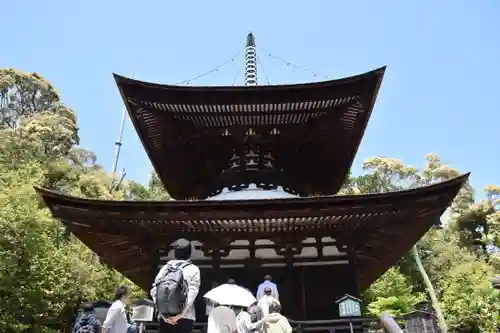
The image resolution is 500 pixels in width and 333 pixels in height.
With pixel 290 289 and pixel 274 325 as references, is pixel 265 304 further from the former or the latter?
pixel 290 289

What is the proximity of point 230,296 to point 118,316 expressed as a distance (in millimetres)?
1727

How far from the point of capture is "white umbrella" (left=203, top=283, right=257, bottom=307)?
250 inches

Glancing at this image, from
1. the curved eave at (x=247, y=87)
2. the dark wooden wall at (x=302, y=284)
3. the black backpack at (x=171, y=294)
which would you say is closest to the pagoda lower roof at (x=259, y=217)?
the dark wooden wall at (x=302, y=284)

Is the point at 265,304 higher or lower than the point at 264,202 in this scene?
lower

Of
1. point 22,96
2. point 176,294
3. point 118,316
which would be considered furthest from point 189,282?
point 22,96

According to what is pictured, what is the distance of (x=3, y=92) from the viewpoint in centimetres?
4141

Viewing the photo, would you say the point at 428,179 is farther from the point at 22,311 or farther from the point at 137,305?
the point at 137,305

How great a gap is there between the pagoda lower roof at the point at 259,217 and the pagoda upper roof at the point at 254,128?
2.38 meters

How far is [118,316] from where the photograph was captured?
5465 mm

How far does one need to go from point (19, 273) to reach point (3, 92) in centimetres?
3074

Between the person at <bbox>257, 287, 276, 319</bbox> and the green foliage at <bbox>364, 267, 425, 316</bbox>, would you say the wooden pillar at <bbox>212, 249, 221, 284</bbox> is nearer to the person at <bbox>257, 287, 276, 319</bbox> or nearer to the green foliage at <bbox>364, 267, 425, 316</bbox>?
the person at <bbox>257, 287, 276, 319</bbox>

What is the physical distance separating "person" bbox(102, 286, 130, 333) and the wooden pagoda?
2.67 m

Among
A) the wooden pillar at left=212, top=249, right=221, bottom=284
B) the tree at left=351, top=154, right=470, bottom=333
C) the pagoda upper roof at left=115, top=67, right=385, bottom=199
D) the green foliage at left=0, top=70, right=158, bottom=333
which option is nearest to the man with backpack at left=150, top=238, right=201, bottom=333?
the wooden pillar at left=212, top=249, right=221, bottom=284

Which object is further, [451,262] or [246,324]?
[451,262]
